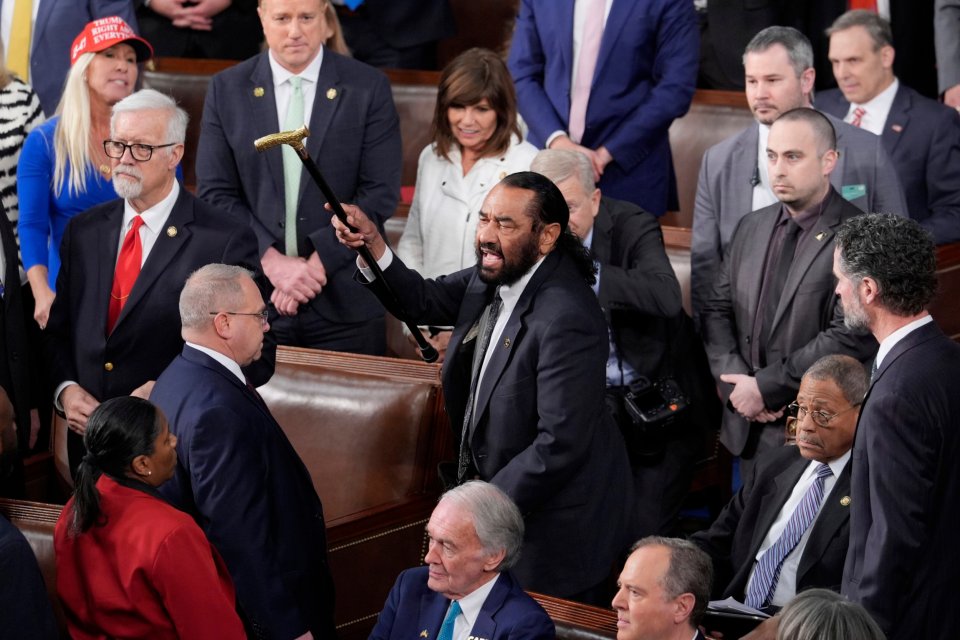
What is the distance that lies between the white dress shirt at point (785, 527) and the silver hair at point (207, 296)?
1.45 m

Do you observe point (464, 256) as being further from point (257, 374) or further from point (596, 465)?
point (596, 465)

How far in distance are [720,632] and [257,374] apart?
1.43 m

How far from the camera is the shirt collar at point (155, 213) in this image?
390 cm

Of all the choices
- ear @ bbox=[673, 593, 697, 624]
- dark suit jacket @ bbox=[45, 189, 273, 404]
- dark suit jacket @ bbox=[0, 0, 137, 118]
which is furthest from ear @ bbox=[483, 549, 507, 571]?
dark suit jacket @ bbox=[0, 0, 137, 118]

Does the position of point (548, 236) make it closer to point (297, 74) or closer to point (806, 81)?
point (297, 74)

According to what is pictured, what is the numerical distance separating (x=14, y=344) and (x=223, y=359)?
83 centimetres

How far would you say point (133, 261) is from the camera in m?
3.91

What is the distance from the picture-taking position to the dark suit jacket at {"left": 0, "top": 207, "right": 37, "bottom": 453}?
3.96m

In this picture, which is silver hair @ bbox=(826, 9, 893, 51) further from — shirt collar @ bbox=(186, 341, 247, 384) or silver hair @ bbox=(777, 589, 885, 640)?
silver hair @ bbox=(777, 589, 885, 640)

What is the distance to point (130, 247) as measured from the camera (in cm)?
391

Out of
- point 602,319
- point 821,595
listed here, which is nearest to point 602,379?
point 602,319

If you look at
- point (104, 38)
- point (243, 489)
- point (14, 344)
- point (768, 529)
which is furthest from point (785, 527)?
point (104, 38)

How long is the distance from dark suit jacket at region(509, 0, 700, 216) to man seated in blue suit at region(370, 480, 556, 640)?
215 centimetres

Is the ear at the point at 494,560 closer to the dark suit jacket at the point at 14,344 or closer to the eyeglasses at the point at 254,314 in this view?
the eyeglasses at the point at 254,314
